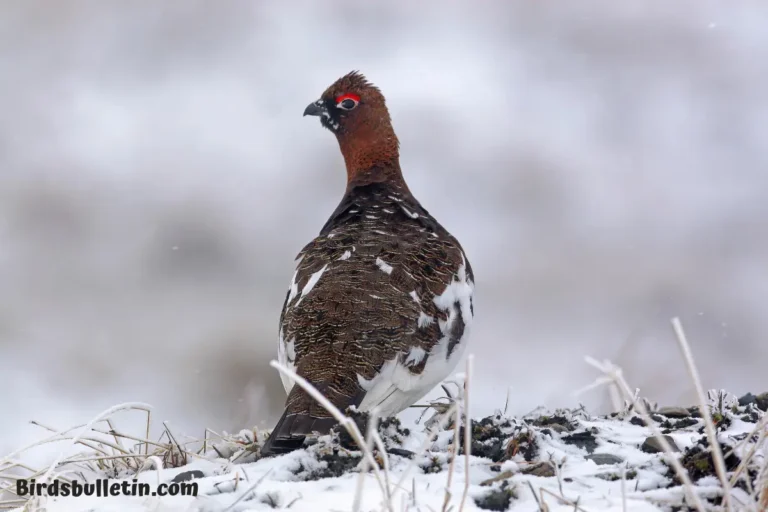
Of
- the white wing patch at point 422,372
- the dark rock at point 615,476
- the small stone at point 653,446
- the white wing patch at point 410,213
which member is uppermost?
the white wing patch at point 410,213

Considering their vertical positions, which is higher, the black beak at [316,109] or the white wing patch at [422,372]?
the black beak at [316,109]

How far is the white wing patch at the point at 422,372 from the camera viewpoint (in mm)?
3902

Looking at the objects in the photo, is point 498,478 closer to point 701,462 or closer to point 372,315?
point 701,462

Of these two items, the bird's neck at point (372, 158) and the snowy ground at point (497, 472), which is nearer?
the snowy ground at point (497, 472)

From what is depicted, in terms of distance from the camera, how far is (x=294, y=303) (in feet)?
14.4

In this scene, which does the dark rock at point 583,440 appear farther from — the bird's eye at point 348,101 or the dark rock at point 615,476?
the bird's eye at point 348,101

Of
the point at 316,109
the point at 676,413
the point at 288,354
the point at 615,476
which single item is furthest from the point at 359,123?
the point at 615,476

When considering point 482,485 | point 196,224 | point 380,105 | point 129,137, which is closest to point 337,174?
point 196,224

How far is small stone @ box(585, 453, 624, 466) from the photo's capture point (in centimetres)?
339

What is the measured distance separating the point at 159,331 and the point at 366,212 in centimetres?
637

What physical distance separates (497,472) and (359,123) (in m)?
3.00

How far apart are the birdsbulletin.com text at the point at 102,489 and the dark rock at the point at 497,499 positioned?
38.0 inches


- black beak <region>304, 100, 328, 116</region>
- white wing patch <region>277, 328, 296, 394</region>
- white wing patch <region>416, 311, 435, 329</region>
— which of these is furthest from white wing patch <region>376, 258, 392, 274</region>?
black beak <region>304, 100, 328, 116</region>

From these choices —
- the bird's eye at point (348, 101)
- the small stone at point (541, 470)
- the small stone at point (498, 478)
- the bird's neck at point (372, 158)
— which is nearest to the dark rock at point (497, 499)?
the small stone at point (498, 478)
